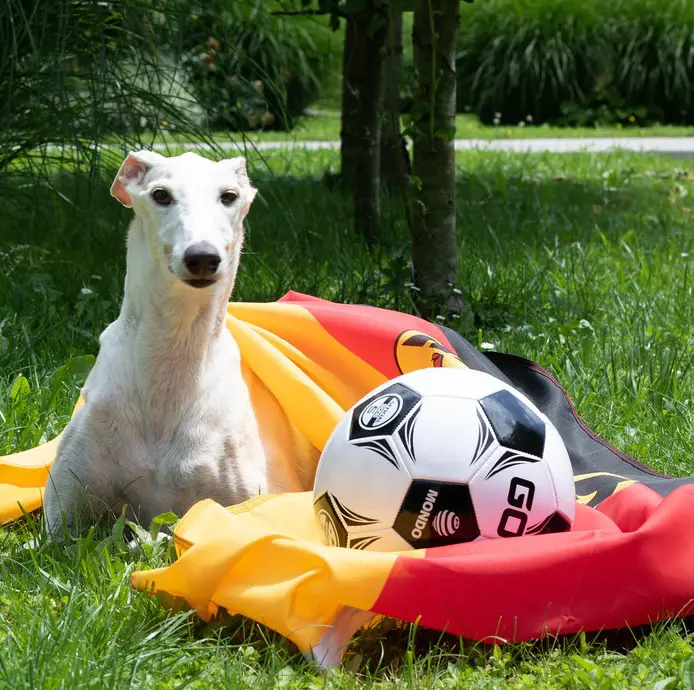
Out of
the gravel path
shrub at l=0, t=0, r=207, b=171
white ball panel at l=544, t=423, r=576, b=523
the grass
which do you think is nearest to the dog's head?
the grass

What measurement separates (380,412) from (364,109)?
4.15m

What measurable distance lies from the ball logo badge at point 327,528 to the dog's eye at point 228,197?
820 millimetres

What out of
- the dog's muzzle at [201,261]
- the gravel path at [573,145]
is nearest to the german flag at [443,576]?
the dog's muzzle at [201,261]

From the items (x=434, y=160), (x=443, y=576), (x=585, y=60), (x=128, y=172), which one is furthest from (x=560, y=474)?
(x=585, y=60)

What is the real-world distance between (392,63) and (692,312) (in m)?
1.77

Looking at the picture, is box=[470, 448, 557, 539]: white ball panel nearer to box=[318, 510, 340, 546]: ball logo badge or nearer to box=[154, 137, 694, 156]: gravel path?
box=[318, 510, 340, 546]: ball logo badge

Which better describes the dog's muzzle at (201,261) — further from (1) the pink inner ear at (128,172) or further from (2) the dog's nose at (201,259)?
(1) the pink inner ear at (128,172)

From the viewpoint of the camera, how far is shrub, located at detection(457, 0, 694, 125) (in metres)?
15.6

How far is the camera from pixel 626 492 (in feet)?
9.31

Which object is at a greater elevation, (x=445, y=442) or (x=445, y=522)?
(x=445, y=442)

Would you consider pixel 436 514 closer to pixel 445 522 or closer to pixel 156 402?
pixel 445 522

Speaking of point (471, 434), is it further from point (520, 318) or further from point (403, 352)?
point (520, 318)

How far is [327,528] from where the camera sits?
2.56 m

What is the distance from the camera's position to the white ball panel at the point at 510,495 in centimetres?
243
